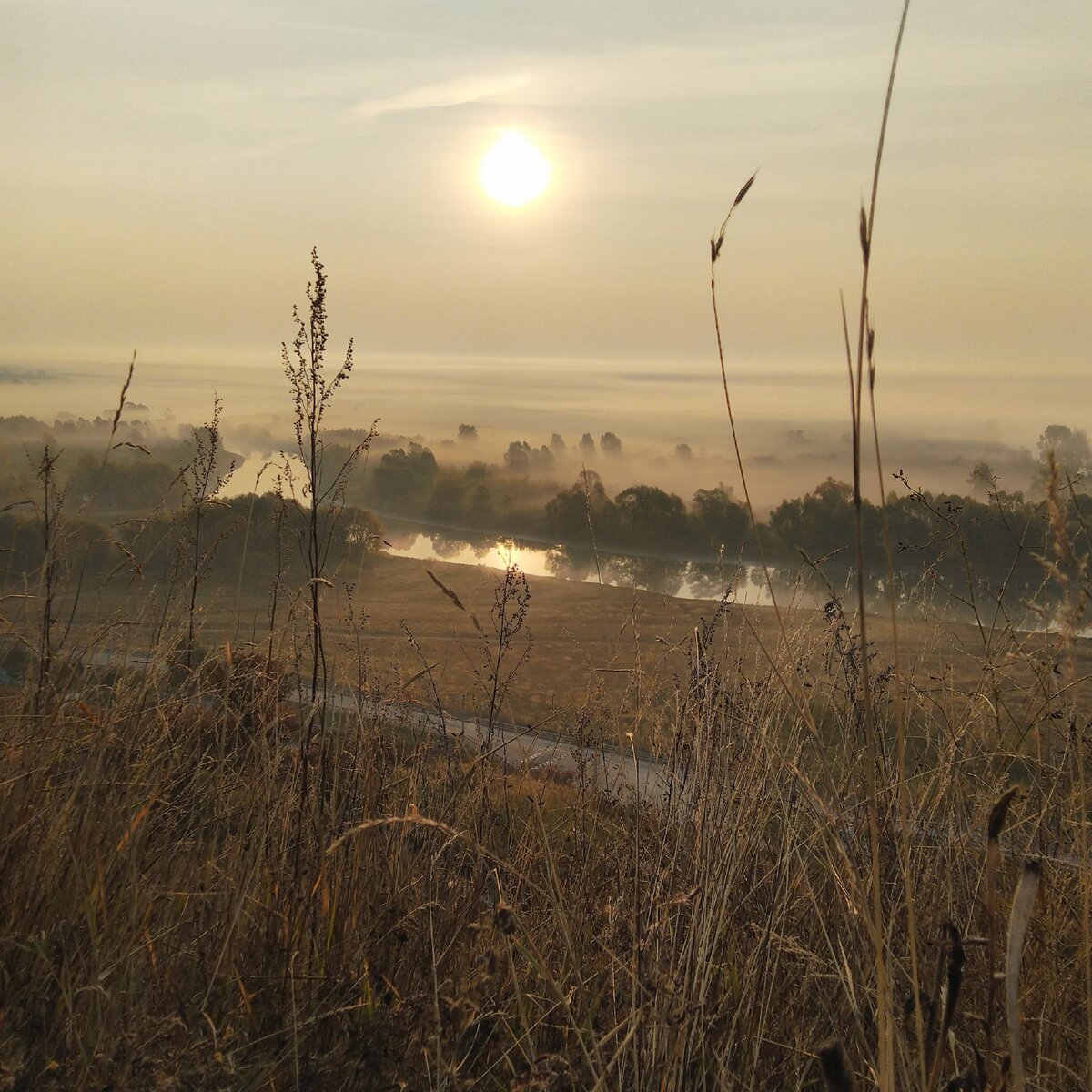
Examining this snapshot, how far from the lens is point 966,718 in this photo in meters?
2.81

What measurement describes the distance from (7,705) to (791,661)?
240 centimetres

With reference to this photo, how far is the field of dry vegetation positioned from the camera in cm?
167

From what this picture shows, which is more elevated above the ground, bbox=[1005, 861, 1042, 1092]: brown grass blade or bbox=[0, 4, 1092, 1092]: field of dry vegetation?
bbox=[1005, 861, 1042, 1092]: brown grass blade

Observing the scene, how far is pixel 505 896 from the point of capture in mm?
2465

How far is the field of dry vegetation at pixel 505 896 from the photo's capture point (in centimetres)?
167

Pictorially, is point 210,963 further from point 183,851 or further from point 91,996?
point 183,851

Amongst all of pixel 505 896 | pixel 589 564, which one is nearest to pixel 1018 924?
pixel 505 896

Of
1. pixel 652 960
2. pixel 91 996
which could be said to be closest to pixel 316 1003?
pixel 91 996

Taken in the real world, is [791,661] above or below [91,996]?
above

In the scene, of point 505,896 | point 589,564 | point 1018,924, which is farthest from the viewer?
point 589,564

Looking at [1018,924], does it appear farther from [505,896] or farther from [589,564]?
[589,564]

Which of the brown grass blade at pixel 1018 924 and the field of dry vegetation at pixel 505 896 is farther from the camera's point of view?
the field of dry vegetation at pixel 505 896

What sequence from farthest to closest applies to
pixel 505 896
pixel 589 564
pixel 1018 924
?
pixel 589 564 < pixel 505 896 < pixel 1018 924

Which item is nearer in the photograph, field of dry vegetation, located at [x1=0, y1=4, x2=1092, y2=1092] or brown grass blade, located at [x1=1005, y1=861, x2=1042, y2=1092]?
brown grass blade, located at [x1=1005, y1=861, x2=1042, y2=1092]
